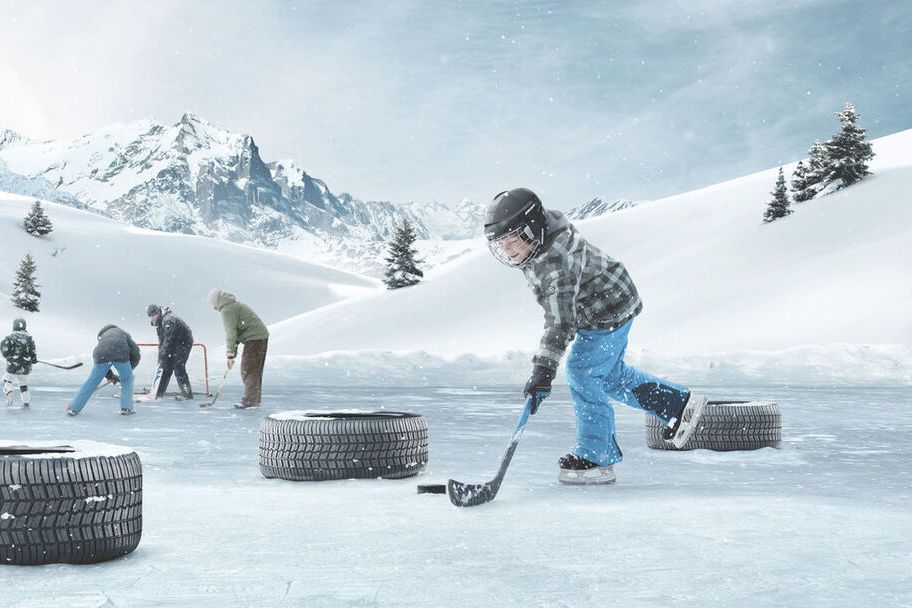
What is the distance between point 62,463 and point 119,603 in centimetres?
76

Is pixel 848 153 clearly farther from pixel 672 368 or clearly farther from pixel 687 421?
pixel 687 421

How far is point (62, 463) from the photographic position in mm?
3525

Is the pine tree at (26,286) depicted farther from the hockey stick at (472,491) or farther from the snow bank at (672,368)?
the hockey stick at (472,491)

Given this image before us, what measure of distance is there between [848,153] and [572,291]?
44.8 meters

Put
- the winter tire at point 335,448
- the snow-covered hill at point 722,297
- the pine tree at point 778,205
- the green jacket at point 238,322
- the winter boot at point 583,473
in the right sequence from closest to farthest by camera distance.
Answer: the winter boot at point 583,473 < the winter tire at point 335,448 < the green jacket at point 238,322 < the snow-covered hill at point 722,297 < the pine tree at point 778,205

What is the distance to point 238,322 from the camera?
13227mm

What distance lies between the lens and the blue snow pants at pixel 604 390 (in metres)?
5.63

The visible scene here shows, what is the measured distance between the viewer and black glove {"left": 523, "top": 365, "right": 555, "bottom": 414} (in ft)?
17.2

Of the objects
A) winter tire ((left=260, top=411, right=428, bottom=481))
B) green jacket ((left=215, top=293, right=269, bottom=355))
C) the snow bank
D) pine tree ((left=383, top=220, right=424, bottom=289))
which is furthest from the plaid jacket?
pine tree ((left=383, top=220, right=424, bottom=289))

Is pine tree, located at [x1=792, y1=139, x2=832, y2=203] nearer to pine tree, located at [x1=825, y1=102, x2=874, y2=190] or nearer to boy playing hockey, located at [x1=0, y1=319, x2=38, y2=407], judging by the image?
pine tree, located at [x1=825, y1=102, x2=874, y2=190]

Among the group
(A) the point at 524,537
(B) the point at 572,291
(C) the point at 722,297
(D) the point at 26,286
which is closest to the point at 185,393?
(B) the point at 572,291

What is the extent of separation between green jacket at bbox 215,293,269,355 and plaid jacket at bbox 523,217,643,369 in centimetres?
813

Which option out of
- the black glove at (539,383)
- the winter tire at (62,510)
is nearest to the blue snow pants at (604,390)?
the black glove at (539,383)

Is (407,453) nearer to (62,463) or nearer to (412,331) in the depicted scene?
(62,463)
